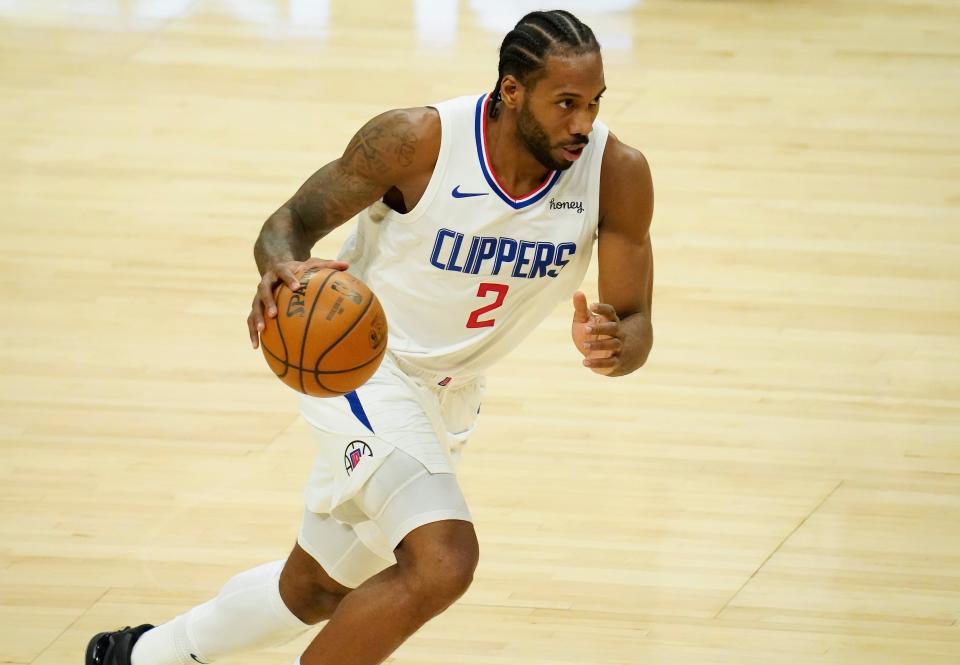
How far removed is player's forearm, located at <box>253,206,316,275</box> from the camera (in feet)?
11.2

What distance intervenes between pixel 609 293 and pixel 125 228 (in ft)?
12.7

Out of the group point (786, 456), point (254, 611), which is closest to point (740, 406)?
point (786, 456)

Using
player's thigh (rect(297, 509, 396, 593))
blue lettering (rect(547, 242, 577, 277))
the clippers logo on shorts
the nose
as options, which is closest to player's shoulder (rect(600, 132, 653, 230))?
blue lettering (rect(547, 242, 577, 277))

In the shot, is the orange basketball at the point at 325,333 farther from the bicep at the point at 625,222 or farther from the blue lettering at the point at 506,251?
the bicep at the point at 625,222

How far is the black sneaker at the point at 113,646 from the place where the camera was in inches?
155

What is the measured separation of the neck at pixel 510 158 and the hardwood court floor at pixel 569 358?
147 centimetres

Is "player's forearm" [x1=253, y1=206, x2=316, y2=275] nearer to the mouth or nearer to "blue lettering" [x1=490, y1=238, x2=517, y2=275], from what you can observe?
"blue lettering" [x1=490, y1=238, x2=517, y2=275]

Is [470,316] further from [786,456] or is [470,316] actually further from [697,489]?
[786,456]

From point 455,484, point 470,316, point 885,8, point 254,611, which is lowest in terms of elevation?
point 885,8

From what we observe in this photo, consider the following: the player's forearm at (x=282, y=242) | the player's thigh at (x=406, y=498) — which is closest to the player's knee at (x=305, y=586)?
the player's thigh at (x=406, y=498)

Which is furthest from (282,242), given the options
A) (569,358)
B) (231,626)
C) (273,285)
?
(569,358)

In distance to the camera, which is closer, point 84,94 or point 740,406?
point 740,406

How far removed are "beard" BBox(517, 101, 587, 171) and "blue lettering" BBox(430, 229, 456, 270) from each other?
28 centimetres

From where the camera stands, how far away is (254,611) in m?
3.78
